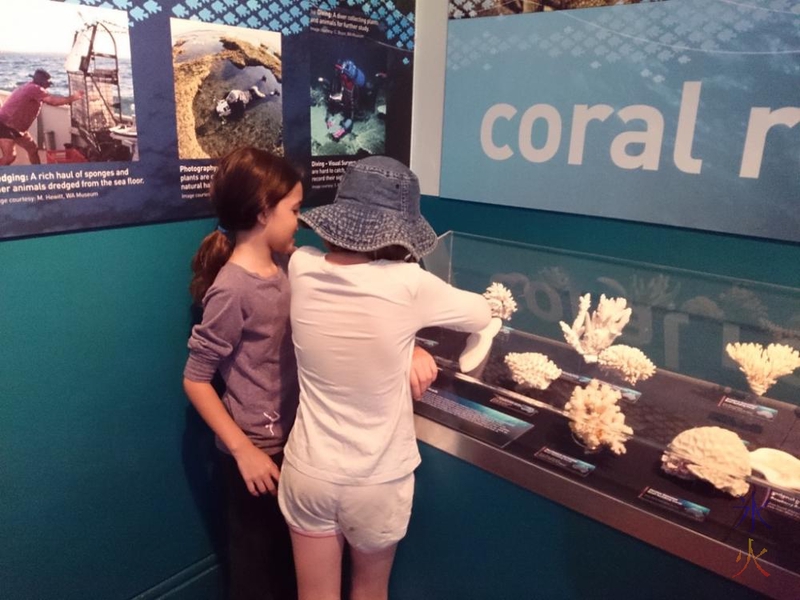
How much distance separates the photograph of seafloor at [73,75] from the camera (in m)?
1.28

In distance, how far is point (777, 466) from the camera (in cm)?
110

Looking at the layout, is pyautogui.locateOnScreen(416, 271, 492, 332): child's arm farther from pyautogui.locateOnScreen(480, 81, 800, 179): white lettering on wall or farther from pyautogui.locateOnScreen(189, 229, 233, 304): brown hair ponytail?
pyautogui.locateOnScreen(480, 81, 800, 179): white lettering on wall

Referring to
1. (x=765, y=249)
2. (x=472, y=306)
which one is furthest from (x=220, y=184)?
(x=765, y=249)

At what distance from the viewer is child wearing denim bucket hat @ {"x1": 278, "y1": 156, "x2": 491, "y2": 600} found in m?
1.12

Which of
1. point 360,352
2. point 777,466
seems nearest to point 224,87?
point 360,352

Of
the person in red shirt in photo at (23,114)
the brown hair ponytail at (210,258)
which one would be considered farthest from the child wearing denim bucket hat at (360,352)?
the person in red shirt in photo at (23,114)

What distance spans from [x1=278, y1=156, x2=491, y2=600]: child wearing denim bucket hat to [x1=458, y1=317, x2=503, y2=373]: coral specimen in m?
0.19

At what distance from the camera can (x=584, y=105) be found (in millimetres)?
1763

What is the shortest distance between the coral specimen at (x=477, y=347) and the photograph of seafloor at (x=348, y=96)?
0.86 meters

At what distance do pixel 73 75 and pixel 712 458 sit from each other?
1.58m

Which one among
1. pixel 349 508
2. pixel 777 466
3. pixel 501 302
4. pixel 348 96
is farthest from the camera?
pixel 348 96

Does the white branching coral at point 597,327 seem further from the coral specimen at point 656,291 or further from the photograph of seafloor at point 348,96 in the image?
the photograph of seafloor at point 348,96

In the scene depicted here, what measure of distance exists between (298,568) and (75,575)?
73cm

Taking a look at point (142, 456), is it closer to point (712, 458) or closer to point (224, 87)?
point (224, 87)
